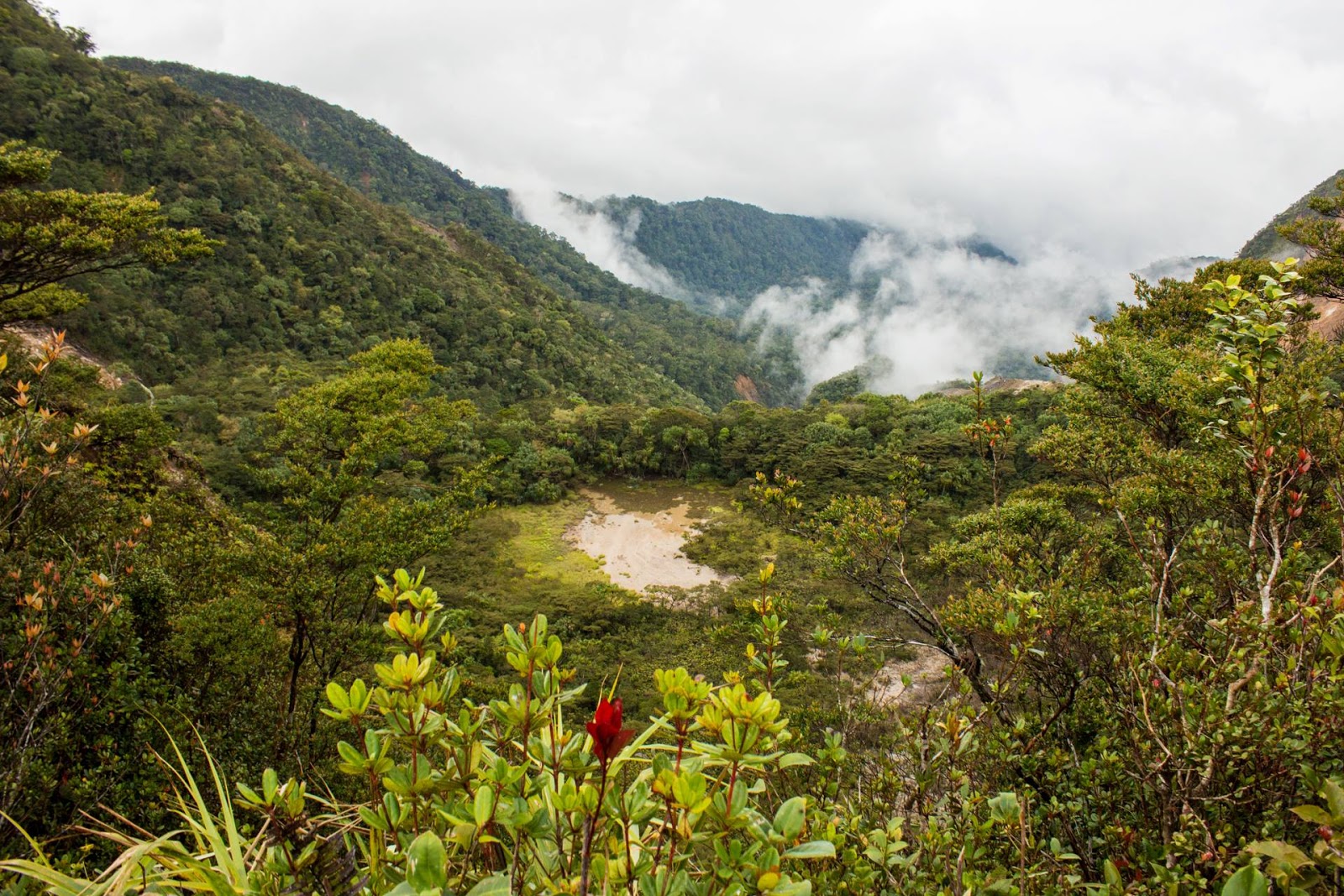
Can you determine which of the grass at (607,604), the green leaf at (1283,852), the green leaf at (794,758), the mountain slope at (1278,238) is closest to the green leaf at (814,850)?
the green leaf at (794,758)

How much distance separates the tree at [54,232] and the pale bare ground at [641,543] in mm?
13156

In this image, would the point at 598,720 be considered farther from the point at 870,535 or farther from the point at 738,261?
the point at 738,261

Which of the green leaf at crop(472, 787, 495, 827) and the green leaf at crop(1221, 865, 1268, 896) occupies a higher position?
the green leaf at crop(1221, 865, 1268, 896)

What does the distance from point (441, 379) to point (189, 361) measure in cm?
1127

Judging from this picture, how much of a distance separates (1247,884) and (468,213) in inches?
3613

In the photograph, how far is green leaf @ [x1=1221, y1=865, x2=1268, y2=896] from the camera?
3.01 ft

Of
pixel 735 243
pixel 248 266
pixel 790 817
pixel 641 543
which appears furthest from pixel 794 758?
pixel 735 243

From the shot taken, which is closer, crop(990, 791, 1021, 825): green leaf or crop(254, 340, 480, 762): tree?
crop(990, 791, 1021, 825): green leaf

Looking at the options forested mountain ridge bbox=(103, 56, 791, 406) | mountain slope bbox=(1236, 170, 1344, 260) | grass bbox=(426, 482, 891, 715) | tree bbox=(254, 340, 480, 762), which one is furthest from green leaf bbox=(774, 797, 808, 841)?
forested mountain ridge bbox=(103, 56, 791, 406)

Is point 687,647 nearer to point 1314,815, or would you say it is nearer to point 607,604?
point 607,604

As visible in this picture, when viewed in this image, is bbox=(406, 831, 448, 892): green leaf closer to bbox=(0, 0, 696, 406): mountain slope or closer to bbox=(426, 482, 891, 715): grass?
bbox=(426, 482, 891, 715): grass

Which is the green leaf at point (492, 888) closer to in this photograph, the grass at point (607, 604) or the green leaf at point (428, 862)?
the green leaf at point (428, 862)

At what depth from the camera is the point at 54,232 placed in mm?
7273

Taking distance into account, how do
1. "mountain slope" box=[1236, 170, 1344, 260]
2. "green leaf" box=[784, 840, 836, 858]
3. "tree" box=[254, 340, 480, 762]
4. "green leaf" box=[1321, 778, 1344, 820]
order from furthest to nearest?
"mountain slope" box=[1236, 170, 1344, 260] → "tree" box=[254, 340, 480, 762] → "green leaf" box=[1321, 778, 1344, 820] → "green leaf" box=[784, 840, 836, 858]
